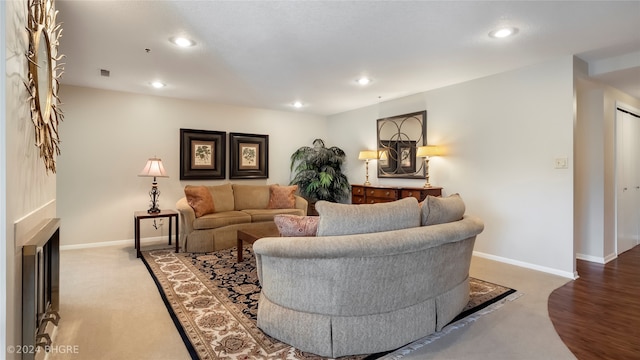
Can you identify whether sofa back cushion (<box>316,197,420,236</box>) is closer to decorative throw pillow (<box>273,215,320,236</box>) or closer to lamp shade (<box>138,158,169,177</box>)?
decorative throw pillow (<box>273,215,320,236</box>)

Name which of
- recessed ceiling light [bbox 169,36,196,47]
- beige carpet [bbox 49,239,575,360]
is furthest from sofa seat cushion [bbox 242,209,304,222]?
recessed ceiling light [bbox 169,36,196,47]

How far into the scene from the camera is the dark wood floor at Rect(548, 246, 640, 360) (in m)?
2.04

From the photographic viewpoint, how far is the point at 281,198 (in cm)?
535

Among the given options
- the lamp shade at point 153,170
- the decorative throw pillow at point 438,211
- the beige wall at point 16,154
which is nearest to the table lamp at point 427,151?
the decorative throw pillow at point 438,211

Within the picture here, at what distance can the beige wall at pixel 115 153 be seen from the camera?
4.41 metres

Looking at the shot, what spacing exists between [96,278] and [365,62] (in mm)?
3610

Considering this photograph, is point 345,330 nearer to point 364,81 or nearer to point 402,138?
point 364,81

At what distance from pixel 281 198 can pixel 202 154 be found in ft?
5.03

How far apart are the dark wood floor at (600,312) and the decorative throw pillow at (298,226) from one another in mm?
1799

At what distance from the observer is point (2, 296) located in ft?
3.67

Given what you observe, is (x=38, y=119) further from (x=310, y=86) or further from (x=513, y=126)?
(x=513, y=126)

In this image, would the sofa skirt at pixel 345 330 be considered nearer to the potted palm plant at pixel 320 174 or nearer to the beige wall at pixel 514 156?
the beige wall at pixel 514 156

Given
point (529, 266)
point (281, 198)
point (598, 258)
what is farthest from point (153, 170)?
point (598, 258)

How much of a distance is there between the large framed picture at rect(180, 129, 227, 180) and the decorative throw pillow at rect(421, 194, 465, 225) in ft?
13.5
